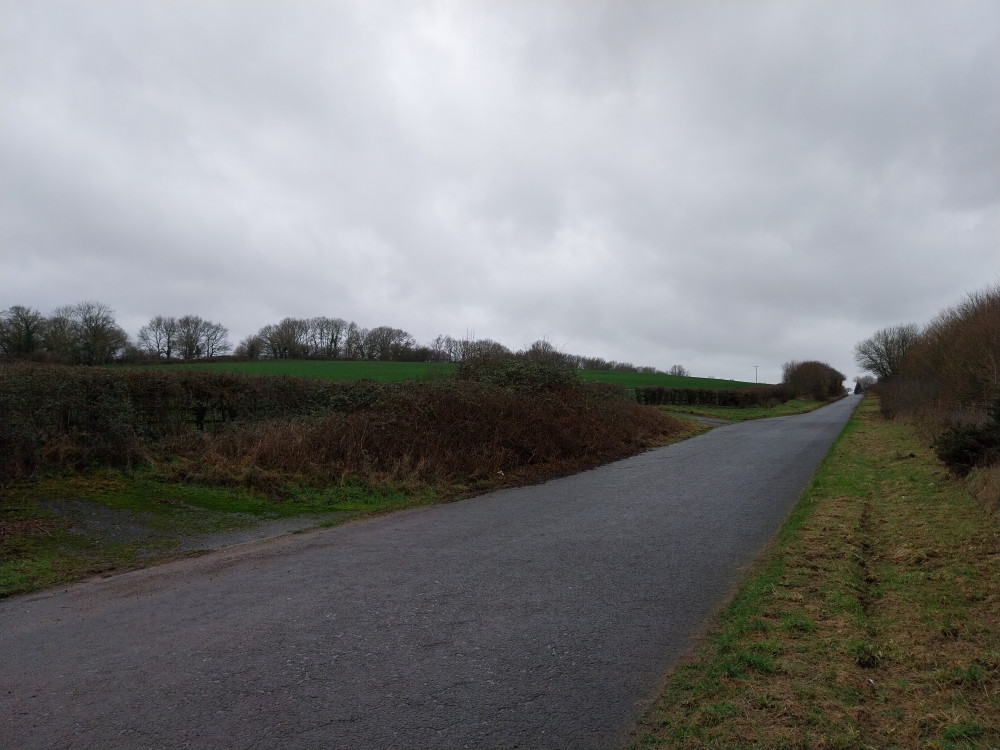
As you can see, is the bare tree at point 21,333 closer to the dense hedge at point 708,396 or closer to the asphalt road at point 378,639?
the asphalt road at point 378,639

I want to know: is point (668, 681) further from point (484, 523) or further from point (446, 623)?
point (484, 523)

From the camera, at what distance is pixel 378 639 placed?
4918 mm

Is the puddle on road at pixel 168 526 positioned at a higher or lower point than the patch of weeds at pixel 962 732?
higher

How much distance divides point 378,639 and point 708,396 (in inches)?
2076

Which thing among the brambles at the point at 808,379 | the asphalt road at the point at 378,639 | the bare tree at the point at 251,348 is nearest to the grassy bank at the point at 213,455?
the asphalt road at the point at 378,639

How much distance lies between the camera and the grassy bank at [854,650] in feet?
11.4

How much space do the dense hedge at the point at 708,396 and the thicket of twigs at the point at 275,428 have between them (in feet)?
101

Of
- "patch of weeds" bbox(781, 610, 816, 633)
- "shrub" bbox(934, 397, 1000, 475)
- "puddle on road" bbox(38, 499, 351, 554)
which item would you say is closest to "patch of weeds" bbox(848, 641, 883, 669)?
"patch of weeds" bbox(781, 610, 816, 633)

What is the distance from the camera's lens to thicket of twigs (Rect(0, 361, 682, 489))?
10.6 metres

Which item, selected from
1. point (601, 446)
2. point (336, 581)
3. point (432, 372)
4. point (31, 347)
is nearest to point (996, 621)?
point (336, 581)

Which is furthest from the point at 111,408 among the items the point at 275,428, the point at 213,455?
the point at 275,428

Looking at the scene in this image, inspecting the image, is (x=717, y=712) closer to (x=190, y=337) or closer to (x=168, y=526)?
(x=168, y=526)

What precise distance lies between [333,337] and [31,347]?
48.1 m

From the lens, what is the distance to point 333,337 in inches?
3024
